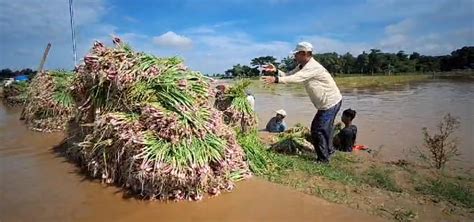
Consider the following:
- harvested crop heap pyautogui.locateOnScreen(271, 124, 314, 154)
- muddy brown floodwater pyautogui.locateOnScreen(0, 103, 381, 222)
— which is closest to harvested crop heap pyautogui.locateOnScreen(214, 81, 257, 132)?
harvested crop heap pyautogui.locateOnScreen(271, 124, 314, 154)

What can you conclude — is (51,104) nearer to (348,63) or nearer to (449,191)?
(449,191)

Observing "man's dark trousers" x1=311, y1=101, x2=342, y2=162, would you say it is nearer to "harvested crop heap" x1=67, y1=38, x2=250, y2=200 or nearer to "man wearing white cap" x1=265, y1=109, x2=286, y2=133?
"harvested crop heap" x1=67, y1=38, x2=250, y2=200

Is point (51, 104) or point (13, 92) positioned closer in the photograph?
point (51, 104)

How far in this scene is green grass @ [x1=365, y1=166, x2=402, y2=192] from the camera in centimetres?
407

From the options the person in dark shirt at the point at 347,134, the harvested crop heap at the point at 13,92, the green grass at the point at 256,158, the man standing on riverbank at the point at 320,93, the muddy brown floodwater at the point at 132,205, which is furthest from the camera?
the harvested crop heap at the point at 13,92

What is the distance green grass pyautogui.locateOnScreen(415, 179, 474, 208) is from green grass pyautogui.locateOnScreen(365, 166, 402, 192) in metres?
0.26

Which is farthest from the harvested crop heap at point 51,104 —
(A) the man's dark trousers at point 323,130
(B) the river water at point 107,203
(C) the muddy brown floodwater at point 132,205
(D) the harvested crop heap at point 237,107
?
(A) the man's dark trousers at point 323,130

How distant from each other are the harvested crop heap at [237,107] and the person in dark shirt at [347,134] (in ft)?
4.52

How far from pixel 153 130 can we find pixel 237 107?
2.64 metres

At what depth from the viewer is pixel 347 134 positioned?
6.16 m

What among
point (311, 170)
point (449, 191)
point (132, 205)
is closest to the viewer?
point (132, 205)

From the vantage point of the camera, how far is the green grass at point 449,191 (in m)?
3.63

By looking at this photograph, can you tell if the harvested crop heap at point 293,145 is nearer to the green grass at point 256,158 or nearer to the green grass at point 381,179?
the green grass at point 256,158

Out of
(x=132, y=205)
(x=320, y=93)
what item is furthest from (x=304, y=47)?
(x=132, y=205)
